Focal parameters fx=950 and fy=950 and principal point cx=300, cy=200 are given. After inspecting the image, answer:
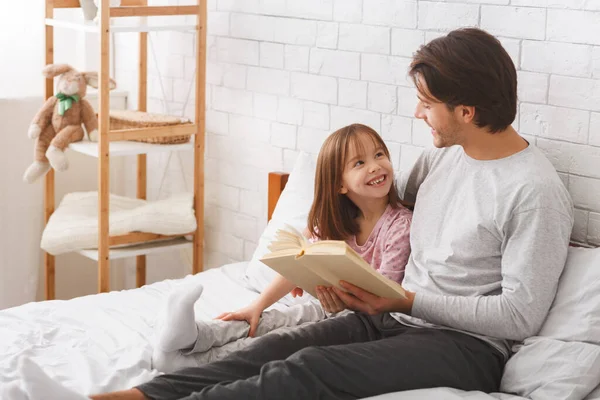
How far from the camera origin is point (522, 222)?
192cm

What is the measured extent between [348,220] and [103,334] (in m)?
0.65

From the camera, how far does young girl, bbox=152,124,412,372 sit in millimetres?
2170

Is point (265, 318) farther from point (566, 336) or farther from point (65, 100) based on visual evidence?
point (65, 100)

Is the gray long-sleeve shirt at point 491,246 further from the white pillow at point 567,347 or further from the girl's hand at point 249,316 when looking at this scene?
the girl's hand at point 249,316

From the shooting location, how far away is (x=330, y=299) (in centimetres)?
205

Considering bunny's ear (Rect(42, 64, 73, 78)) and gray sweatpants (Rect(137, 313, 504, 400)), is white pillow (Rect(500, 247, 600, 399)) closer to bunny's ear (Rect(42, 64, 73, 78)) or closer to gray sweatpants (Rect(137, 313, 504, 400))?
gray sweatpants (Rect(137, 313, 504, 400))

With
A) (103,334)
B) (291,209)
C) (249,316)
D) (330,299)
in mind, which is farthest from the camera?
(291,209)

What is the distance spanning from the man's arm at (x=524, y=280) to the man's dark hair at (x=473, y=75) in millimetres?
232

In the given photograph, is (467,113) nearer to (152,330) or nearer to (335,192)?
(335,192)

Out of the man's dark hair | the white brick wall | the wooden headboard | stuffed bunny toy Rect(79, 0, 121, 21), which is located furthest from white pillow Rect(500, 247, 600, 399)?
stuffed bunny toy Rect(79, 0, 121, 21)

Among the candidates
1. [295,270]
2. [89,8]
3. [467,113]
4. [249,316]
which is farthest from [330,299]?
[89,8]

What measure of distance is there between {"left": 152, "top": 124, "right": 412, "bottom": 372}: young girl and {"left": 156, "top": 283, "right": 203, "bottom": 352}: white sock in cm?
8

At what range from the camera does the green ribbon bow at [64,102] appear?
119 inches

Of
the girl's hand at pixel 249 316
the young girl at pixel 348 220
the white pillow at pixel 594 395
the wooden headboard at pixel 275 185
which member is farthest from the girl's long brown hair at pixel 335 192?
the white pillow at pixel 594 395
